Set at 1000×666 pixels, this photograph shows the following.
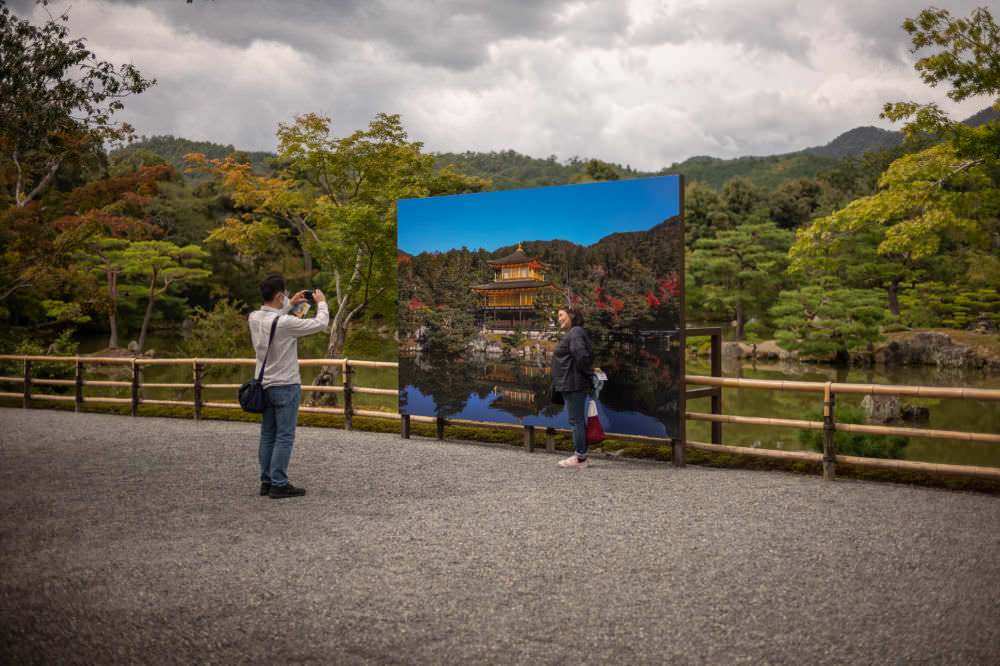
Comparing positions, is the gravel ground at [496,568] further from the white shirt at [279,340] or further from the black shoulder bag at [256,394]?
the white shirt at [279,340]

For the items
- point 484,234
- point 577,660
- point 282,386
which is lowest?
point 577,660

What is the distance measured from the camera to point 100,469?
6.43m

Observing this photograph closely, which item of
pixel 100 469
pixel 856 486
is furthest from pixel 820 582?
pixel 100 469

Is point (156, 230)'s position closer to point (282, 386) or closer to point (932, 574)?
point (282, 386)

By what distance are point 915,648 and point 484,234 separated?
5.03 metres

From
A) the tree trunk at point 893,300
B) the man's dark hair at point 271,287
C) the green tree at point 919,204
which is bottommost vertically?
the man's dark hair at point 271,287

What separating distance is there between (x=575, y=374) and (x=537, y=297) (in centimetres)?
100

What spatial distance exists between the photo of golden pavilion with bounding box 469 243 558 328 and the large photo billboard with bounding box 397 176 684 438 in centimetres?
Answer: 1

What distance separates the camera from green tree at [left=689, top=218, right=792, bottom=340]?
24500 millimetres

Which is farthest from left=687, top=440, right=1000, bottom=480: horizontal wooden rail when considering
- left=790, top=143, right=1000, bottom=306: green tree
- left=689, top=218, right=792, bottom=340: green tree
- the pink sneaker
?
left=689, top=218, right=792, bottom=340: green tree

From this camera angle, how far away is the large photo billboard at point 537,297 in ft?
19.6

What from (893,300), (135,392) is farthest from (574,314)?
(893,300)

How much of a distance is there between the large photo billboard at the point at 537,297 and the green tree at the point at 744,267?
19131 mm

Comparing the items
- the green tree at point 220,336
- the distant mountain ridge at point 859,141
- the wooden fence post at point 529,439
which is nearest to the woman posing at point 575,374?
the wooden fence post at point 529,439
